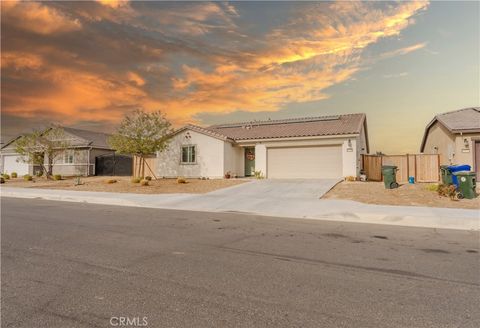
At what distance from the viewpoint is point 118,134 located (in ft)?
79.3

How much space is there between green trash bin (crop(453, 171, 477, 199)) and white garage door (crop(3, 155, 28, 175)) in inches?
1751

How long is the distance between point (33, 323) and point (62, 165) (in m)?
37.7

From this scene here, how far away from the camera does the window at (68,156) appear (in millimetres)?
35312

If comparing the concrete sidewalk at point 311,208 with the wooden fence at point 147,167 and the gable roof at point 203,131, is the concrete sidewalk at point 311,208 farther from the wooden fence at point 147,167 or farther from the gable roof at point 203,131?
the wooden fence at point 147,167

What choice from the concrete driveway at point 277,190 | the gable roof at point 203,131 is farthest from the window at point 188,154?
the concrete driveway at point 277,190

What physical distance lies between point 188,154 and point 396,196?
16971mm

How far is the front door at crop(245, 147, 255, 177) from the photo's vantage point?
1069 inches

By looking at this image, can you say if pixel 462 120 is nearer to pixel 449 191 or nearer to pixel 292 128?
pixel 449 191

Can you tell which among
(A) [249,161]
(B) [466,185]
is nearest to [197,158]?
(A) [249,161]

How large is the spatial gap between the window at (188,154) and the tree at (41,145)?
48.3ft

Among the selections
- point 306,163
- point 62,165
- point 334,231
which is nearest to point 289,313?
point 334,231

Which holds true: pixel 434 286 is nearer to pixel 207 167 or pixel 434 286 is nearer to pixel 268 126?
pixel 207 167

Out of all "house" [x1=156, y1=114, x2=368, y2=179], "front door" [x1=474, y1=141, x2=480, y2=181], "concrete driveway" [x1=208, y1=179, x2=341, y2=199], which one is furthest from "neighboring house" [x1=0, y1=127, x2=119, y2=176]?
"front door" [x1=474, y1=141, x2=480, y2=181]

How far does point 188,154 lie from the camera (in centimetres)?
2648
